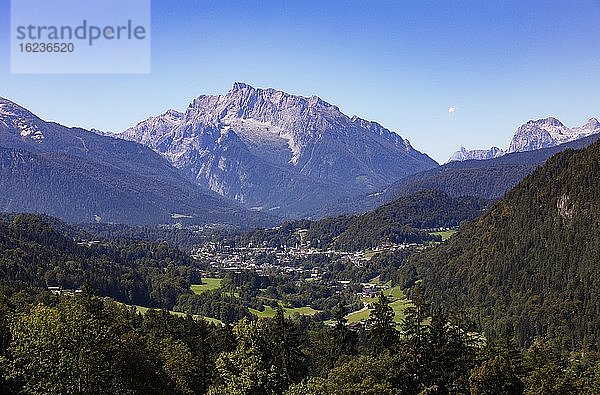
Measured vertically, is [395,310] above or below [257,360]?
below

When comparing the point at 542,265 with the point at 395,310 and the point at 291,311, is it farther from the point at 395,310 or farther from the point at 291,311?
the point at 291,311

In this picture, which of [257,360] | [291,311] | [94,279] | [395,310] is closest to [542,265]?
[395,310]

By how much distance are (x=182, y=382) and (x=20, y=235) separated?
15641 cm

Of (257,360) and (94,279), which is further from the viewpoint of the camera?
(94,279)

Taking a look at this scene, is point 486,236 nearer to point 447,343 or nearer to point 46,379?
point 447,343

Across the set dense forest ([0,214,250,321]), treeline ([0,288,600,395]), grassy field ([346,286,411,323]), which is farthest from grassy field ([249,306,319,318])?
treeline ([0,288,600,395])

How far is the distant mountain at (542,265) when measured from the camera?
139625 mm

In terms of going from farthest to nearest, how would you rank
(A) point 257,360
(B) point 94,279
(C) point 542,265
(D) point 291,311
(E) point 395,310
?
(D) point 291,311 < (B) point 94,279 < (E) point 395,310 < (C) point 542,265 < (A) point 257,360

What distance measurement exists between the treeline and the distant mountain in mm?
72256

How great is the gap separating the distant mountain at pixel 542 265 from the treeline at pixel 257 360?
72.3 m

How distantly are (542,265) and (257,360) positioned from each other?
13894cm

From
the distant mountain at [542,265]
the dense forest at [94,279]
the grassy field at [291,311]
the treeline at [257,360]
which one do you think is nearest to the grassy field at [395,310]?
the distant mountain at [542,265]

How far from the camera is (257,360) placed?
4212 cm

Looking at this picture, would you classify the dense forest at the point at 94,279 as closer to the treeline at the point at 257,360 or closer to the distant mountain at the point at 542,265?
the distant mountain at the point at 542,265
